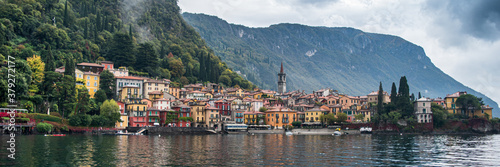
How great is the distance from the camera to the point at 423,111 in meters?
123

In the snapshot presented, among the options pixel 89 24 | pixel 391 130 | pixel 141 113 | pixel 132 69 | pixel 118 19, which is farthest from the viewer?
pixel 118 19

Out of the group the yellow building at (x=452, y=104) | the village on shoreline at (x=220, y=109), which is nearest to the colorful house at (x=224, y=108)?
the village on shoreline at (x=220, y=109)

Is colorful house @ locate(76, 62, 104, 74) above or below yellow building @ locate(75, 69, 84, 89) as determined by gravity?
above

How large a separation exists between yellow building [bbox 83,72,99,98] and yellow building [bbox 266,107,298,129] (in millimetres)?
46307

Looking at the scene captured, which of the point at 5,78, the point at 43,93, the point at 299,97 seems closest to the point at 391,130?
the point at 299,97

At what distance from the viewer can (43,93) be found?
95438 mm

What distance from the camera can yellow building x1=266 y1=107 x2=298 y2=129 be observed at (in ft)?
424

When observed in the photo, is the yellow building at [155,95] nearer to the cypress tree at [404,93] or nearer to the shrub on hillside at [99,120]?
the shrub on hillside at [99,120]

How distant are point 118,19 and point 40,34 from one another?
6462 centimetres

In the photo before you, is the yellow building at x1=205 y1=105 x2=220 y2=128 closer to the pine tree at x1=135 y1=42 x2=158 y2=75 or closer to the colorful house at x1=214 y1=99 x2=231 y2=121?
the colorful house at x1=214 y1=99 x2=231 y2=121

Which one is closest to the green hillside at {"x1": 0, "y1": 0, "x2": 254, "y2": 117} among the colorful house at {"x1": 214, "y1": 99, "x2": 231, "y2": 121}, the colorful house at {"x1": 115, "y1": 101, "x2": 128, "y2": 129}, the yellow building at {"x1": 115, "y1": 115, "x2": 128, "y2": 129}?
the yellow building at {"x1": 115, "y1": 115, "x2": 128, "y2": 129}

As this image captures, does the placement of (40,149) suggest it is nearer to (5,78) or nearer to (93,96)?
(5,78)

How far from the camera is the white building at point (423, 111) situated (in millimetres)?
121875

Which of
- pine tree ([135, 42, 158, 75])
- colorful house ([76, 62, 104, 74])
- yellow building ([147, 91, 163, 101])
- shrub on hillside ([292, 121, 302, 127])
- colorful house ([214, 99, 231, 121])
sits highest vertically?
pine tree ([135, 42, 158, 75])
